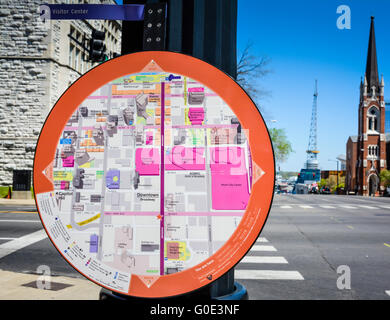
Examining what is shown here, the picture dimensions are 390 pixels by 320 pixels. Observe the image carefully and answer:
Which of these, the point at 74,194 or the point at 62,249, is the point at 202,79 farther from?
the point at 62,249

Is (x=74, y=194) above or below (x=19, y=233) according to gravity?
above

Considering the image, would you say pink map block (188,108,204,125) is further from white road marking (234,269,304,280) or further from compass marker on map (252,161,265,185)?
white road marking (234,269,304,280)

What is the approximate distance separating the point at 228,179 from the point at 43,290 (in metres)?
4.62

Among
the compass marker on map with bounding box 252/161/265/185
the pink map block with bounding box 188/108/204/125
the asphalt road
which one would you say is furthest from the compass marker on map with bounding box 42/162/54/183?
the asphalt road

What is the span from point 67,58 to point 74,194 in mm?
26318

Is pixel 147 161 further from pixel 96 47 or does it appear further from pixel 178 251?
pixel 96 47

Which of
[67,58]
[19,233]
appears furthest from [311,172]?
[19,233]

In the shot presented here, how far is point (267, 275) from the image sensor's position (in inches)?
279

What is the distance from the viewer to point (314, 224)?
48.5 feet

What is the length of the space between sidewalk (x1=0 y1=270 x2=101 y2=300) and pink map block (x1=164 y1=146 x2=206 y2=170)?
12.1ft

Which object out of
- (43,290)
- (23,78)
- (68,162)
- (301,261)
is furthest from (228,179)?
(23,78)

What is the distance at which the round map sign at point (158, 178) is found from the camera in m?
1.55

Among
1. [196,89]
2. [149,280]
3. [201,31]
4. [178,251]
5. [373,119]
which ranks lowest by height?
[149,280]

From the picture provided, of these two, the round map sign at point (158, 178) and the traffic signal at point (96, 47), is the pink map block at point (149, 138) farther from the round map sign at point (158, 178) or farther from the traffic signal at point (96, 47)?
the traffic signal at point (96, 47)
